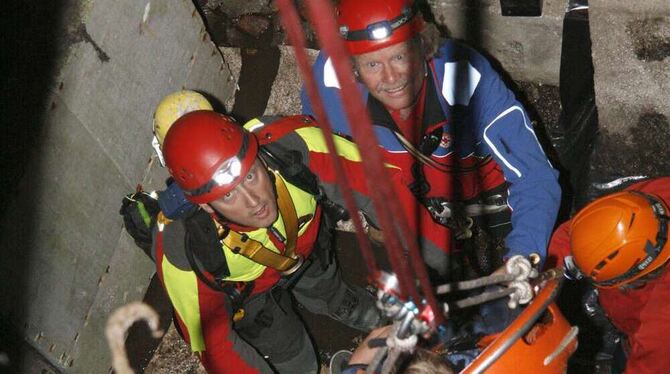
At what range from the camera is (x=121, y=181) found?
4.80m

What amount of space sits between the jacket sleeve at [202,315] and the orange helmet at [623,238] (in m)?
1.90

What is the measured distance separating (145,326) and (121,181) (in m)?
1.21

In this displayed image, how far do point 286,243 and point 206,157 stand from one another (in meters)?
0.71

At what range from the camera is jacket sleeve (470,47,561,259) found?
3.36 m

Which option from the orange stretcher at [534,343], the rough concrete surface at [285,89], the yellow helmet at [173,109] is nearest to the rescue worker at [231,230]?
the yellow helmet at [173,109]

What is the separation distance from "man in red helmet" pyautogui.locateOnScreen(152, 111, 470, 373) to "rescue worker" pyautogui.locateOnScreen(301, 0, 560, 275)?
25cm

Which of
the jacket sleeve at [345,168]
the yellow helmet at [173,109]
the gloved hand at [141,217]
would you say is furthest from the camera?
the yellow helmet at [173,109]

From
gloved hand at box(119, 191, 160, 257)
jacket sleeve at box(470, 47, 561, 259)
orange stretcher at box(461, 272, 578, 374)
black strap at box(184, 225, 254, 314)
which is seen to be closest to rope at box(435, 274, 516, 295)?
orange stretcher at box(461, 272, 578, 374)

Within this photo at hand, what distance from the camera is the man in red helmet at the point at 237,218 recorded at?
10.7 ft

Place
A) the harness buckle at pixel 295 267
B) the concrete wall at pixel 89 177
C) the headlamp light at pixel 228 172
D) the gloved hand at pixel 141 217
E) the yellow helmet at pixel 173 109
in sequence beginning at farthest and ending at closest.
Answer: the yellow helmet at pixel 173 109 < the concrete wall at pixel 89 177 < the harness buckle at pixel 295 267 < the gloved hand at pixel 141 217 < the headlamp light at pixel 228 172

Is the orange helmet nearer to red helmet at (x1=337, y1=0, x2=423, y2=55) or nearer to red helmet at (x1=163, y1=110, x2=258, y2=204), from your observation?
red helmet at (x1=337, y1=0, x2=423, y2=55)

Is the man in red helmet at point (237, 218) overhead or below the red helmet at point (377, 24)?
below

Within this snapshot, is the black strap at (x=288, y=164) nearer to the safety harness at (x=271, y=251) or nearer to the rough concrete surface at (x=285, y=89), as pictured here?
the safety harness at (x=271, y=251)

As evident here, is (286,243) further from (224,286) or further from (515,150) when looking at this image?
(515,150)
